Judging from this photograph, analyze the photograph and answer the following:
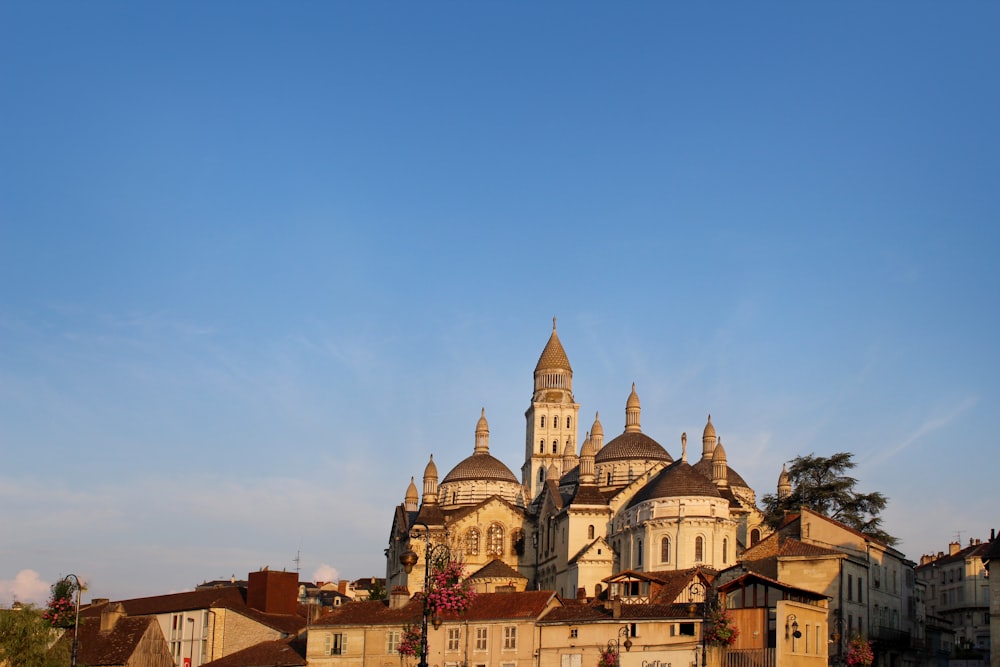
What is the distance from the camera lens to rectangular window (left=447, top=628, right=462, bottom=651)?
6031cm

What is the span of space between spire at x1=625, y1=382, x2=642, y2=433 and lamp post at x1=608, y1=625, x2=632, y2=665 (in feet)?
187

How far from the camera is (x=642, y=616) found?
5591 centimetres

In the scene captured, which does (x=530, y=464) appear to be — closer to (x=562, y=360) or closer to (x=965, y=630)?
(x=562, y=360)

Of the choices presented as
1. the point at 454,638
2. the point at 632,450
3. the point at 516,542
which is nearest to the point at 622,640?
the point at 454,638

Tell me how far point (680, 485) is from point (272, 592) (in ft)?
90.4

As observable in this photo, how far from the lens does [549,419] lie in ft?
408

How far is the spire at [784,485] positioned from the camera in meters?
105

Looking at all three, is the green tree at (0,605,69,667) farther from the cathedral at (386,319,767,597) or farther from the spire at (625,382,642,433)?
the spire at (625,382,642,433)

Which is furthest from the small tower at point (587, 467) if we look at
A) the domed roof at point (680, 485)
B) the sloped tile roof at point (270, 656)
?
the sloped tile roof at point (270, 656)

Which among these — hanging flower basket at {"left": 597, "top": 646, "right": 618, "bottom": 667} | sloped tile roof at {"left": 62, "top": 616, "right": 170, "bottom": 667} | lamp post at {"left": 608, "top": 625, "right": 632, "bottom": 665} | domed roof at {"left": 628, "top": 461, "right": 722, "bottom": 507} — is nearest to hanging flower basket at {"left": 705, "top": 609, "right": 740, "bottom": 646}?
lamp post at {"left": 608, "top": 625, "right": 632, "bottom": 665}

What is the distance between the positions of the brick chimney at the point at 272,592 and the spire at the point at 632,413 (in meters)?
41.4

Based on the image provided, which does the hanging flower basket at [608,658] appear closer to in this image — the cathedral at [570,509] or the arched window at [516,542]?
the cathedral at [570,509]

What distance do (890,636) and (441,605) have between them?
1556 inches

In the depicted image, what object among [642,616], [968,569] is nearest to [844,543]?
[642,616]
